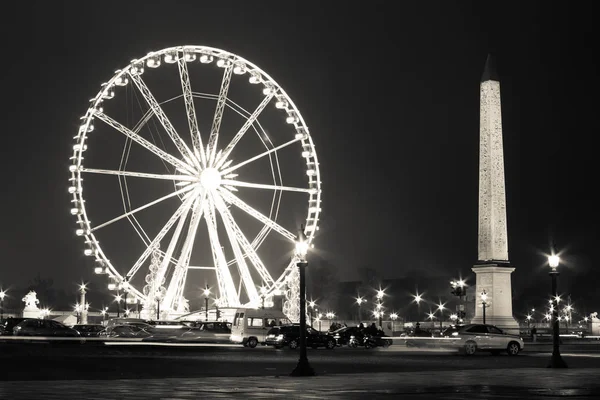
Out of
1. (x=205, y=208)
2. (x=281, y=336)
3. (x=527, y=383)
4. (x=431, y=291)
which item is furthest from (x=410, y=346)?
(x=431, y=291)

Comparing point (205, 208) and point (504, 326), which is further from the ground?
point (205, 208)

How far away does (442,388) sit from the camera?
19125 mm

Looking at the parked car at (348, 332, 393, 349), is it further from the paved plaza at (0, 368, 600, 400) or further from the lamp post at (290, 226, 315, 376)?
the paved plaza at (0, 368, 600, 400)

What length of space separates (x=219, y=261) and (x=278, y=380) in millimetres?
33955

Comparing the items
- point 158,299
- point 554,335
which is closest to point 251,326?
point 158,299

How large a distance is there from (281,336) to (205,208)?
36.5 ft

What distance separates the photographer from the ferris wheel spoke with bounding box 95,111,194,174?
5203 cm

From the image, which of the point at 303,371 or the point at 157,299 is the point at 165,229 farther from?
the point at 303,371

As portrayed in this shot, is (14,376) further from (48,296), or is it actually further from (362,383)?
(48,296)

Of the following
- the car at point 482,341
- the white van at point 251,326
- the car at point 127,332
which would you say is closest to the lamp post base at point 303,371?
the car at point 482,341

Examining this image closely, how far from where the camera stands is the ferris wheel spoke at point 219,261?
175ft

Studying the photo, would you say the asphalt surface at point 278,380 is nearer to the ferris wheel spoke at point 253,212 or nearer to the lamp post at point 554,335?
the lamp post at point 554,335

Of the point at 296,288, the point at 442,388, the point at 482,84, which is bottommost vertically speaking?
the point at 442,388

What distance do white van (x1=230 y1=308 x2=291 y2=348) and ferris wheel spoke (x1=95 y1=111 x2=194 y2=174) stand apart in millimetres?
9009
